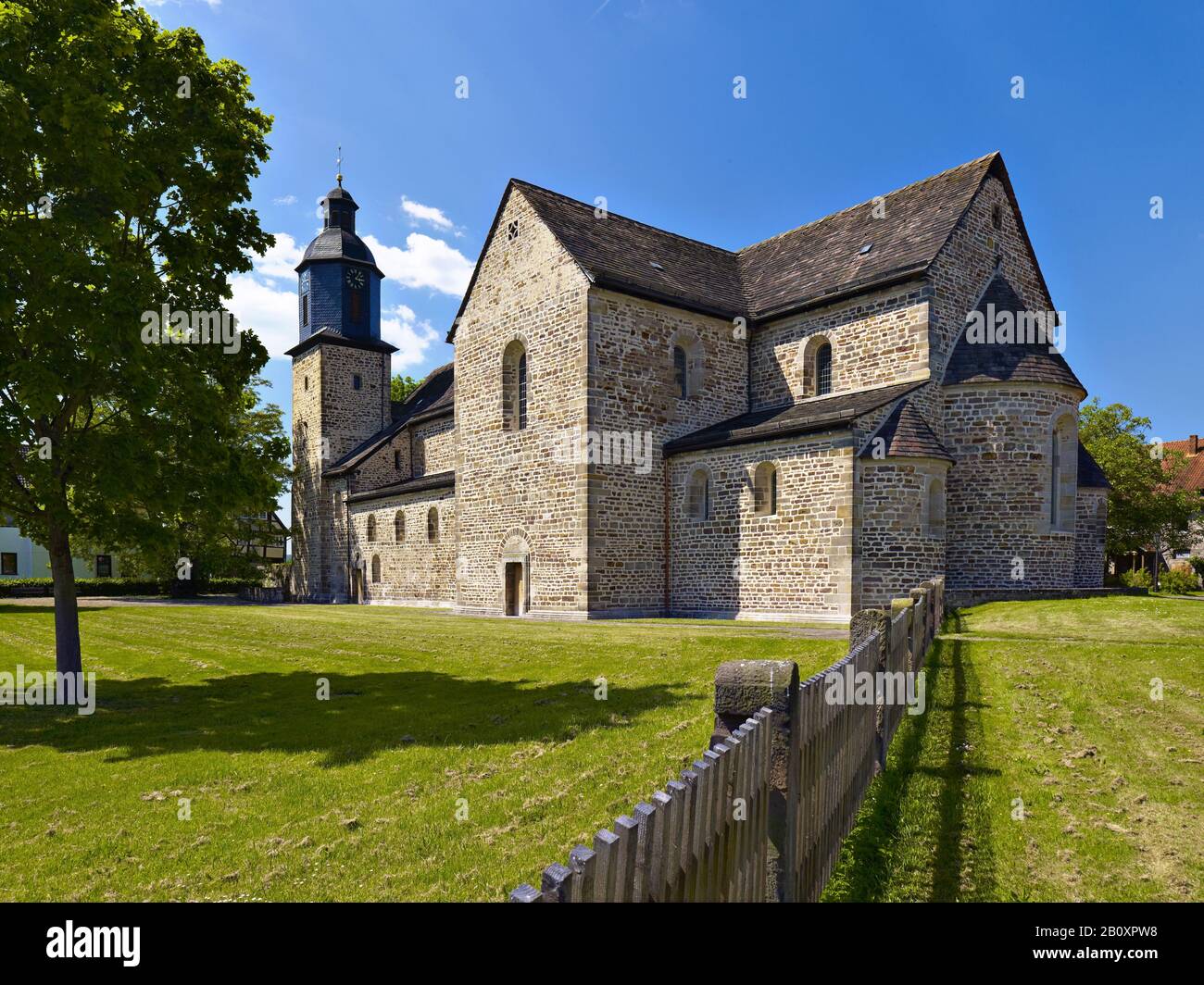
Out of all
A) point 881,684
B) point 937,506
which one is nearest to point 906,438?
point 937,506

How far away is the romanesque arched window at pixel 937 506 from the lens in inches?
744

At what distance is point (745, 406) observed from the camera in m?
25.1

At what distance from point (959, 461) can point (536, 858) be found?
1993cm

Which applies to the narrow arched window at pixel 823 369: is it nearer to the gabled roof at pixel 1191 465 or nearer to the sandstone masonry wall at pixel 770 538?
the sandstone masonry wall at pixel 770 538

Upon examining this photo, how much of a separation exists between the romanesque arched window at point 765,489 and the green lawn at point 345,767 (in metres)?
7.26

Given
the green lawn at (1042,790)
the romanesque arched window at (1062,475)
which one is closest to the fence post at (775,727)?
the green lawn at (1042,790)

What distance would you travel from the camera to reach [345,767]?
6555mm

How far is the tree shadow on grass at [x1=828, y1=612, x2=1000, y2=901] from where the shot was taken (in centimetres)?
415

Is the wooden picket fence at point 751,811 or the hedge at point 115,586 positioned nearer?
the wooden picket fence at point 751,811

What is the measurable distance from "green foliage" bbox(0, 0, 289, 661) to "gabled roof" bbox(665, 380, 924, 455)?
12911mm

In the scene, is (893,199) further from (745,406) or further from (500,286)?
(500,286)

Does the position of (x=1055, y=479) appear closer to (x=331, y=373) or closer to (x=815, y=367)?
(x=815, y=367)

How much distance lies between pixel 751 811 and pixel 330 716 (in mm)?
7184

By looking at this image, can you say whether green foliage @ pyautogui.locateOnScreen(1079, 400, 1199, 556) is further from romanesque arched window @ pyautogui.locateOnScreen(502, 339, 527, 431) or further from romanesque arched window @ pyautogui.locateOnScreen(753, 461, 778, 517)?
romanesque arched window @ pyautogui.locateOnScreen(502, 339, 527, 431)
